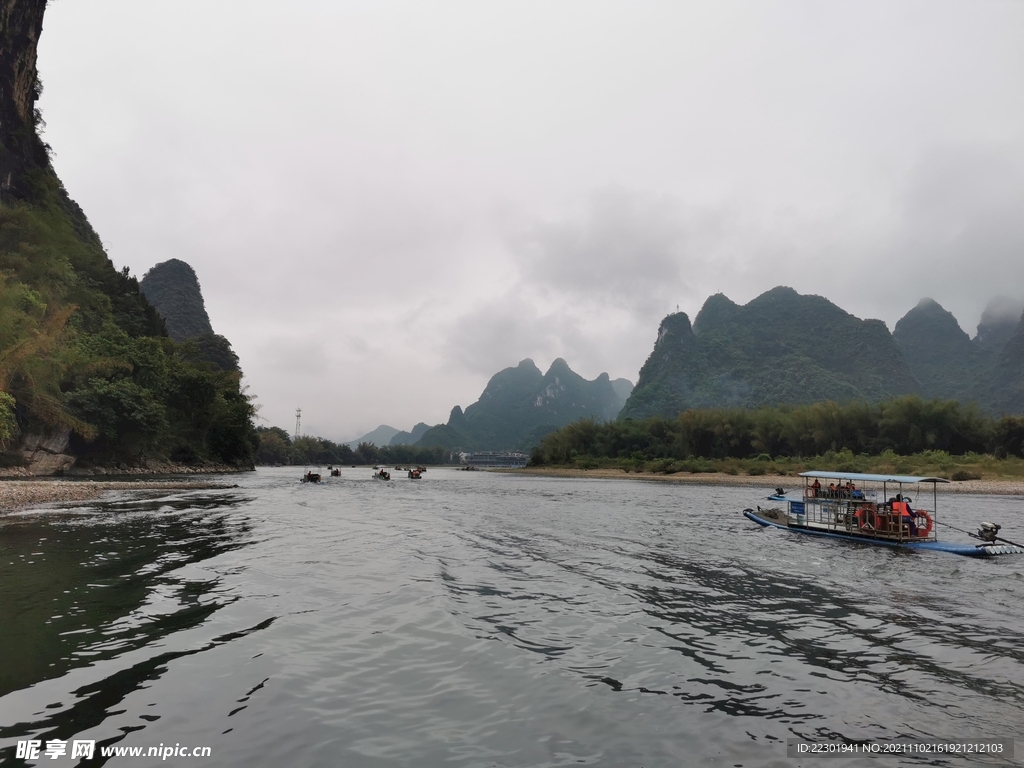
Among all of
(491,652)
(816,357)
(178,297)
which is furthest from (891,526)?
(178,297)

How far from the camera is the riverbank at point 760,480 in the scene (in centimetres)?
3691

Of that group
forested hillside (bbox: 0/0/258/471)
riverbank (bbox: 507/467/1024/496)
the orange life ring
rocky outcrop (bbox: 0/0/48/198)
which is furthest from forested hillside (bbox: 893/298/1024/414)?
A: rocky outcrop (bbox: 0/0/48/198)

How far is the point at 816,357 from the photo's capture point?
121 metres

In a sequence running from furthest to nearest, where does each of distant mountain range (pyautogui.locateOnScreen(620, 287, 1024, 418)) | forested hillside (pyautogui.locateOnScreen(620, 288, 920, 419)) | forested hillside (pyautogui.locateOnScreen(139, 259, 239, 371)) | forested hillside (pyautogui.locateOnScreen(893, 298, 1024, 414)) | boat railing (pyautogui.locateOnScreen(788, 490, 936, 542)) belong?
forested hillside (pyautogui.locateOnScreen(139, 259, 239, 371)) < forested hillside (pyautogui.locateOnScreen(620, 288, 920, 419)) < distant mountain range (pyautogui.locateOnScreen(620, 287, 1024, 418)) < forested hillside (pyautogui.locateOnScreen(893, 298, 1024, 414)) < boat railing (pyautogui.locateOnScreen(788, 490, 936, 542))

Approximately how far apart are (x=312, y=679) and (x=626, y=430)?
81315mm

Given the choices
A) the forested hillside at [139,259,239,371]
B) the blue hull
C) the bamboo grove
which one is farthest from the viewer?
the forested hillside at [139,259,239,371]

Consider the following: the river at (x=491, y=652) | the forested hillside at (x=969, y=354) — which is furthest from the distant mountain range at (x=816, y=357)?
the river at (x=491, y=652)

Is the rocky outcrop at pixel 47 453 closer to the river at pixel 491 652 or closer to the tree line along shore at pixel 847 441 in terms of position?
the river at pixel 491 652

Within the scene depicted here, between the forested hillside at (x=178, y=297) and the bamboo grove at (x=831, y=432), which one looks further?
the forested hillside at (x=178, y=297)

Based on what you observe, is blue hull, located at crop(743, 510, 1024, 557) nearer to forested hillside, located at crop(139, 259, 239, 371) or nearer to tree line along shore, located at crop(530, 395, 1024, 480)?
tree line along shore, located at crop(530, 395, 1024, 480)

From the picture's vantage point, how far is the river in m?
4.95

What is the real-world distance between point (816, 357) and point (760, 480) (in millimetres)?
84669

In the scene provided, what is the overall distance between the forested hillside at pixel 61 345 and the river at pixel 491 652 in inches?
1196

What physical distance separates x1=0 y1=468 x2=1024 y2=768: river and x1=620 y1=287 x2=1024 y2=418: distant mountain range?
102755mm
